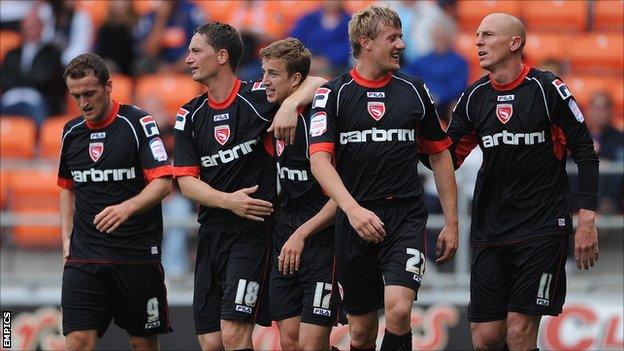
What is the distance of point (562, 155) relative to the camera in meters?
8.32

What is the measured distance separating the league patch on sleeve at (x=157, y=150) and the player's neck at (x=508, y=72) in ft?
7.69

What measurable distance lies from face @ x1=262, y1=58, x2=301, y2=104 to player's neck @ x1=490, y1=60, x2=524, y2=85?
1335mm

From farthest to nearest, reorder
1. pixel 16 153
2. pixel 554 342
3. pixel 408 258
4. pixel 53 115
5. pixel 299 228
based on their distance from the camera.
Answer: pixel 53 115
pixel 16 153
pixel 554 342
pixel 299 228
pixel 408 258

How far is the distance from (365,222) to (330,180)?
1.16ft

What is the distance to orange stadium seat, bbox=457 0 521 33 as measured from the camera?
50.4ft

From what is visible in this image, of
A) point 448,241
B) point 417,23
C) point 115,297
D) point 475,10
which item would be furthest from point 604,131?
point 115,297

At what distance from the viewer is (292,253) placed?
8195 mm

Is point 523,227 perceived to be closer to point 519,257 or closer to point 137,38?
point 519,257

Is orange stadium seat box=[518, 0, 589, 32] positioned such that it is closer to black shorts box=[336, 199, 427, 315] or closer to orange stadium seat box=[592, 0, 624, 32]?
orange stadium seat box=[592, 0, 624, 32]

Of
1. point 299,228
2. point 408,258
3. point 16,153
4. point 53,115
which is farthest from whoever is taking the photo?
point 53,115

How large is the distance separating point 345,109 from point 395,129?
1.11ft

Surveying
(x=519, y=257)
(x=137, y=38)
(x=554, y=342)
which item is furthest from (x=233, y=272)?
(x=137, y=38)

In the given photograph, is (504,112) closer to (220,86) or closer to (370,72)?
(370,72)

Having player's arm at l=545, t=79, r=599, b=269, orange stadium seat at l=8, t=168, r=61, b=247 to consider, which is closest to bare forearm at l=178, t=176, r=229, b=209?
player's arm at l=545, t=79, r=599, b=269
